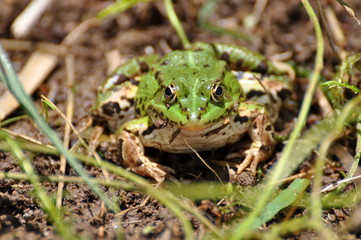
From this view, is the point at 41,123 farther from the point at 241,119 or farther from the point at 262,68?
the point at 262,68

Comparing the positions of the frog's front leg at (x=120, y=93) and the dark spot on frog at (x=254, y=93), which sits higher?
the frog's front leg at (x=120, y=93)

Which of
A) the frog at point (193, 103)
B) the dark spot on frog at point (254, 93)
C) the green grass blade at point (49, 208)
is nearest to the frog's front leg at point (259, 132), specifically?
the frog at point (193, 103)

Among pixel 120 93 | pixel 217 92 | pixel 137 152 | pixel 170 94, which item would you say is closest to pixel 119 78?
pixel 120 93

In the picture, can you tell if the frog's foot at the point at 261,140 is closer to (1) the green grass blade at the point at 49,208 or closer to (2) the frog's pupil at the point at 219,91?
(2) the frog's pupil at the point at 219,91

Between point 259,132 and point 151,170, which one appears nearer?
point 151,170

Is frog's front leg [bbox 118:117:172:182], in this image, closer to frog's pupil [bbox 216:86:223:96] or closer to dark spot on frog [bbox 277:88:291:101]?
frog's pupil [bbox 216:86:223:96]

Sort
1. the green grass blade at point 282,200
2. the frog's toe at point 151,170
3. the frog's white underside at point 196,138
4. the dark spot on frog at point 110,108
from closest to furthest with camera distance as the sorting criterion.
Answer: the green grass blade at point 282,200 → the frog's white underside at point 196,138 → the frog's toe at point 151,170 → the dark spot on frog at point 110,108

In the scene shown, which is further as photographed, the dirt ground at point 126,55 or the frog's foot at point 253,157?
the frog's foot at point 253,157

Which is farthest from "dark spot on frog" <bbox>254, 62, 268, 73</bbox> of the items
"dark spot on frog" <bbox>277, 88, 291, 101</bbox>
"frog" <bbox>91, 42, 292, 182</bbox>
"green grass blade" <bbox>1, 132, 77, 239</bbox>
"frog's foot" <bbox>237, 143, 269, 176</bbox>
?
"green grass blade" <bbox>1, 132, 77, 239</bbox>
